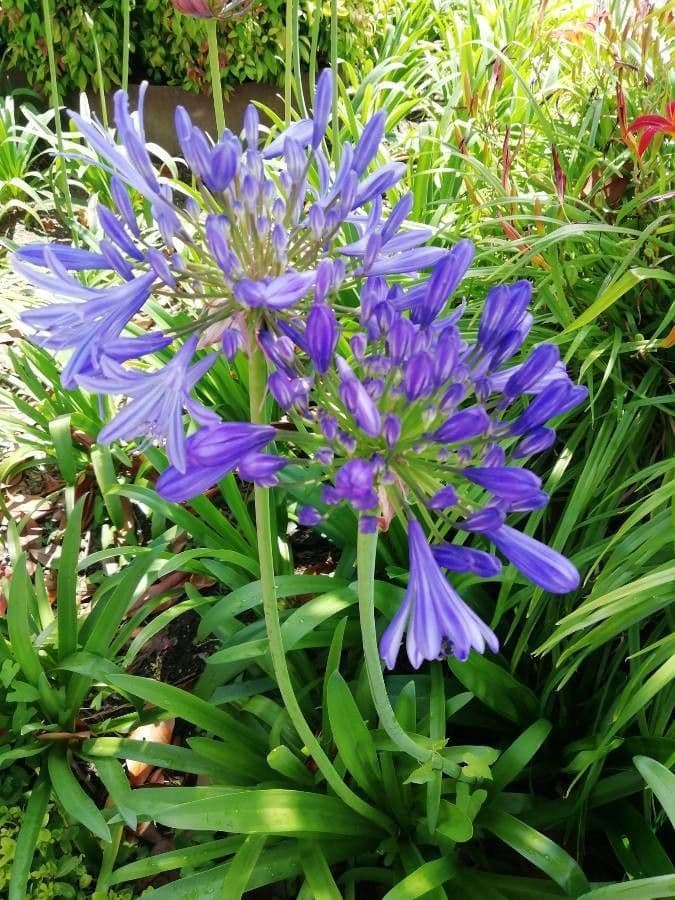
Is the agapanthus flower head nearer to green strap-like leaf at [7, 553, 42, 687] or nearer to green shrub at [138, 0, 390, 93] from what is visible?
green strap-like leaf at [7, 553, 42, 687]

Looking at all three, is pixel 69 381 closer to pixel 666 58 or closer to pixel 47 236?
pixel 666 58

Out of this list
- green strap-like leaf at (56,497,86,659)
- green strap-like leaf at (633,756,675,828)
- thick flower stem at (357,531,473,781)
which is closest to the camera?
thick flower stem at (357,531,473,781)

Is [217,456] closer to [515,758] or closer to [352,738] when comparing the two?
[352,738]

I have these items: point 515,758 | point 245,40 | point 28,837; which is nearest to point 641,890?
point 515,758

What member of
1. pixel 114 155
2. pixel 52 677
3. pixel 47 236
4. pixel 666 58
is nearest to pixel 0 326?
pixel 47 236

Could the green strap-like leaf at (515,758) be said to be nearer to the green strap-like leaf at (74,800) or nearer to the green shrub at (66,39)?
the green strap-like leaf at (74,800)

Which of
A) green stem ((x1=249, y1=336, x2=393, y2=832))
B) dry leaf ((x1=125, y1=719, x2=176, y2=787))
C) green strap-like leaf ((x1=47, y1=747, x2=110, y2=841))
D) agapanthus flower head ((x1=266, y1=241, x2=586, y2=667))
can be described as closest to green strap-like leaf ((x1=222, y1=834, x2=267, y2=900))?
green stem ((x1=249, y1=336, x2=393, y2=832))
